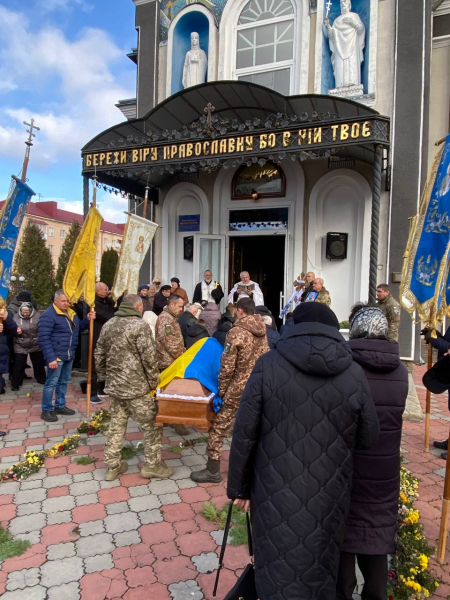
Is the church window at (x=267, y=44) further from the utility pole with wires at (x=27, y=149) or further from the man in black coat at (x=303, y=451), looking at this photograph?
the man in black coat at (x=303, y=451)

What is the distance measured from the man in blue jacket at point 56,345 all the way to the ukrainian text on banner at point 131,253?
1.41 meters

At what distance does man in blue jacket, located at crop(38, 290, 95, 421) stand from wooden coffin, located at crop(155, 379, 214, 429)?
2444 millimetres

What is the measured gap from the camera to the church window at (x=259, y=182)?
1089cm

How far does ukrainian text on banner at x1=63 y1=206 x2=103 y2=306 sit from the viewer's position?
20.8 feet

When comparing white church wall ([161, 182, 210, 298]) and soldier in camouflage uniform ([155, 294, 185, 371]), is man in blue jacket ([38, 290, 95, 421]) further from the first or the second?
white church wall ([161, 182, 210, 298])

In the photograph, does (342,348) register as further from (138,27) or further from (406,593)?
(138,27)

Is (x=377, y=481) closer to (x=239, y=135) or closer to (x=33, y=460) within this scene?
(x=33, y=460)

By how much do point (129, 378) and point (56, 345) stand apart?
2.38m

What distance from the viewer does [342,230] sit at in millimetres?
10203

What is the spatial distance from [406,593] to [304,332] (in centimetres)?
196

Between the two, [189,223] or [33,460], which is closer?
[33,460]

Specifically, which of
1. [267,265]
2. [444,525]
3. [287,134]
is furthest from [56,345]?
[267,265]

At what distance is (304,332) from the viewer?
6.56ft

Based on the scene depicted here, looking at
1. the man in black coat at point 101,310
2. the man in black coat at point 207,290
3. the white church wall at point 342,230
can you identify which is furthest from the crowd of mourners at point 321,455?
the man in black coat at point 207,290
